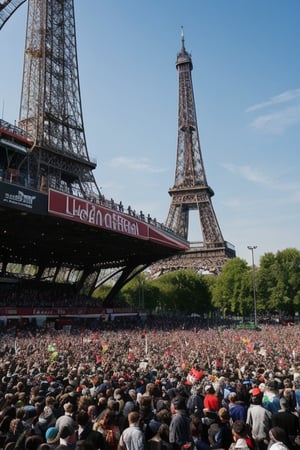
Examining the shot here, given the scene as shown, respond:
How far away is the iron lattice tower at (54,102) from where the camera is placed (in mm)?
50938

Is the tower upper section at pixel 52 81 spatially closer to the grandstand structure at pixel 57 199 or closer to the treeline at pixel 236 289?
the grandstand structure at pixel 57 199

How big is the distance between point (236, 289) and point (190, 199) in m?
29.3

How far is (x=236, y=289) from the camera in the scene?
206 feet

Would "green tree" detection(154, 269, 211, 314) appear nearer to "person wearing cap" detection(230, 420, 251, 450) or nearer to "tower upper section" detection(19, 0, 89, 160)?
"tower upper section" detection(19, 0, 89, 160)

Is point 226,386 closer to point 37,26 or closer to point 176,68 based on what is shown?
point 37,26

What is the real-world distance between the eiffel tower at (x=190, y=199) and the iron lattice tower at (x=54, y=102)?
111 feet

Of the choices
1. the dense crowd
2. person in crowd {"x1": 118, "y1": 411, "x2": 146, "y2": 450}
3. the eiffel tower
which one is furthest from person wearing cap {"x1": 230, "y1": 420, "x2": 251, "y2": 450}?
the eiffel tower

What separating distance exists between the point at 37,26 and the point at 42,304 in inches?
1625

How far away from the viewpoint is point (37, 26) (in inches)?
2324

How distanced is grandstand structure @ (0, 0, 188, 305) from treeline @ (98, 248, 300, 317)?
1025 cm

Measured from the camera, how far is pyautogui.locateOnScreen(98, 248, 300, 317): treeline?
5834cm

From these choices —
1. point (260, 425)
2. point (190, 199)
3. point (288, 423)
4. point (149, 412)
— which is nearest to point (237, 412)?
point (260, 425)

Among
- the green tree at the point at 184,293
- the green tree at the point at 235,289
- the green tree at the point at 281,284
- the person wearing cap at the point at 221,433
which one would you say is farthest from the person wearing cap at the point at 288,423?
the green tree at the point at 184,293

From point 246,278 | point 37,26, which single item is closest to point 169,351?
point 246,278
